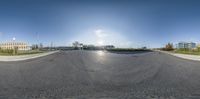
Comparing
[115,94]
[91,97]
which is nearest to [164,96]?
[115,94]

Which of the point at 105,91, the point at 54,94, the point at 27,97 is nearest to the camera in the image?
the point at 27,97

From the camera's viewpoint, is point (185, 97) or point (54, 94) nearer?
point (185, 97)

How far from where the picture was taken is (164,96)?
253 inches

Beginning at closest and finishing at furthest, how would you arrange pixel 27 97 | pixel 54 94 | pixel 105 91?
1. pixel 27 97
2. pixel 54 94
3. pixel 105 91

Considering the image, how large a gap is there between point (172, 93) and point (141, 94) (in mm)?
988

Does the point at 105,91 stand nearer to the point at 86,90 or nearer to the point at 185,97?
the point at 86,90

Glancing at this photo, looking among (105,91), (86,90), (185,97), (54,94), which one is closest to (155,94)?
(185,97)

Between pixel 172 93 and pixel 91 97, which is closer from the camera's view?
pixel 91 97

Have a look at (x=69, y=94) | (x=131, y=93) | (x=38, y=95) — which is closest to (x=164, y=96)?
(x=131, y=93)

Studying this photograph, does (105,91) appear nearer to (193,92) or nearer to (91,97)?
(91,97)

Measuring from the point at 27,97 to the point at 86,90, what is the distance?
6.25ft

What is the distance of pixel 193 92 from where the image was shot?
6.96 metres

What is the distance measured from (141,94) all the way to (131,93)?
31cm

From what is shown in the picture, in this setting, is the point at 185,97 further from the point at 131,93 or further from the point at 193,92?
the point at 131,93
